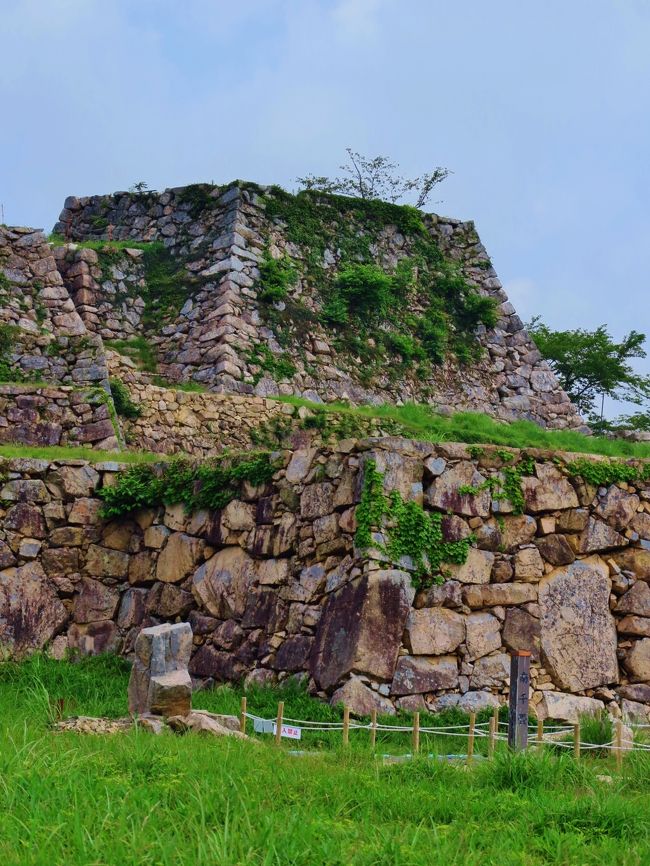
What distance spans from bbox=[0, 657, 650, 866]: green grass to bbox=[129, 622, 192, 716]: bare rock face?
84 centimetres

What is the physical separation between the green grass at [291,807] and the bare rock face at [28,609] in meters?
4.10

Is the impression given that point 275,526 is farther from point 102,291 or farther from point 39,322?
point 102,291

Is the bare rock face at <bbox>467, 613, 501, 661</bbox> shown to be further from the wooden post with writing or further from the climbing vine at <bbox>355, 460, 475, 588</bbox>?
the wooden post with writing

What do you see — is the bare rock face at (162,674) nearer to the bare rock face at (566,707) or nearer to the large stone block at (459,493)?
the large stone block at (459,493)

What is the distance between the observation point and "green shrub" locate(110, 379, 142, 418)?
15000 millimetres

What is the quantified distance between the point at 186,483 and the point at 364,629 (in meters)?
3.24

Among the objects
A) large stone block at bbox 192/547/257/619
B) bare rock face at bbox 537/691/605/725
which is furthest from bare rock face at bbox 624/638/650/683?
large stone block at bbox 192/547/257/619

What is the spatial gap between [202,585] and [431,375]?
1027 centimetres

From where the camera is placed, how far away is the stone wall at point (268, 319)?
17766 millimetres

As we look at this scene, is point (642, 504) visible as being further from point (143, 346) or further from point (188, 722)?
point (143, 346)

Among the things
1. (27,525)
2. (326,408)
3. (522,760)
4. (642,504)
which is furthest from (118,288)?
(522,760)

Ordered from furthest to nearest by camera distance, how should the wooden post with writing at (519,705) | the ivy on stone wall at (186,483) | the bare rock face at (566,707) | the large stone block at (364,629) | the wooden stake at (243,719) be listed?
the ivy on stone wall at (186,483) < the bare rock face at (566,707) < the large stone block at (364,629) < the wooden stake at (243,719) < the wooden post with writing at (519,705)

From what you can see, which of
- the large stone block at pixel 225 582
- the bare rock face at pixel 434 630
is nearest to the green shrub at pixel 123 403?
the large stone block at pixel 225 582

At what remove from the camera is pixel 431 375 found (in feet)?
67.9
